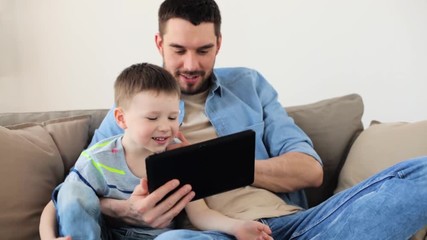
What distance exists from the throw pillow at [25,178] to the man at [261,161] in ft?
0.58

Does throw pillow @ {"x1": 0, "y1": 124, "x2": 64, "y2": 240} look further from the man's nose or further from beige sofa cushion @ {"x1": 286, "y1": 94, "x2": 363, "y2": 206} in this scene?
beige sofa cushion @ {"x1": 286, "y1": 94, "x2": 363, "y2": 206}

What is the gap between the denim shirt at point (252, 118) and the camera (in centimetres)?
142

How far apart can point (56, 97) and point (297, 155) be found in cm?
115

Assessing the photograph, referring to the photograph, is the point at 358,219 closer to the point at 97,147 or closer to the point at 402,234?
the point at 402,234

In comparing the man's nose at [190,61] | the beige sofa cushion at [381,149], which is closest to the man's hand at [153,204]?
the man's nose at [190,61]

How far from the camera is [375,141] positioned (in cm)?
152

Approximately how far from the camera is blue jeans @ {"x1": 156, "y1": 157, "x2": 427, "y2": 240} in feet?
3.42

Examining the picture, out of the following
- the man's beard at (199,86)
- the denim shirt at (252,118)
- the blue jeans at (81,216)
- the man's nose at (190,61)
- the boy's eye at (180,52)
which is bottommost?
the blue jeans at (81,216)

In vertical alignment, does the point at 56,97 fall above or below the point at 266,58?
below

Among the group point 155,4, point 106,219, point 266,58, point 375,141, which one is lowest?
point 106,219

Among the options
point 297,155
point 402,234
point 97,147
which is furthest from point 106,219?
point 402,234

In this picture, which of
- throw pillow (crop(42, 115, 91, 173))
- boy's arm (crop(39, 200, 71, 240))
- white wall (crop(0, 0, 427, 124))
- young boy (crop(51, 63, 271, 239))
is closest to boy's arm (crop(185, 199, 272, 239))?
young boy (crop(51, 63, 271, 239))

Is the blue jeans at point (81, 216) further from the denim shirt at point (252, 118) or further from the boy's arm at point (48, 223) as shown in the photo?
the denim shirt at point (252, 118)

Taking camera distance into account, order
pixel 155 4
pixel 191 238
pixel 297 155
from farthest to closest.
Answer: pixel 155 4
pixel 297 155
pixel 191 238
